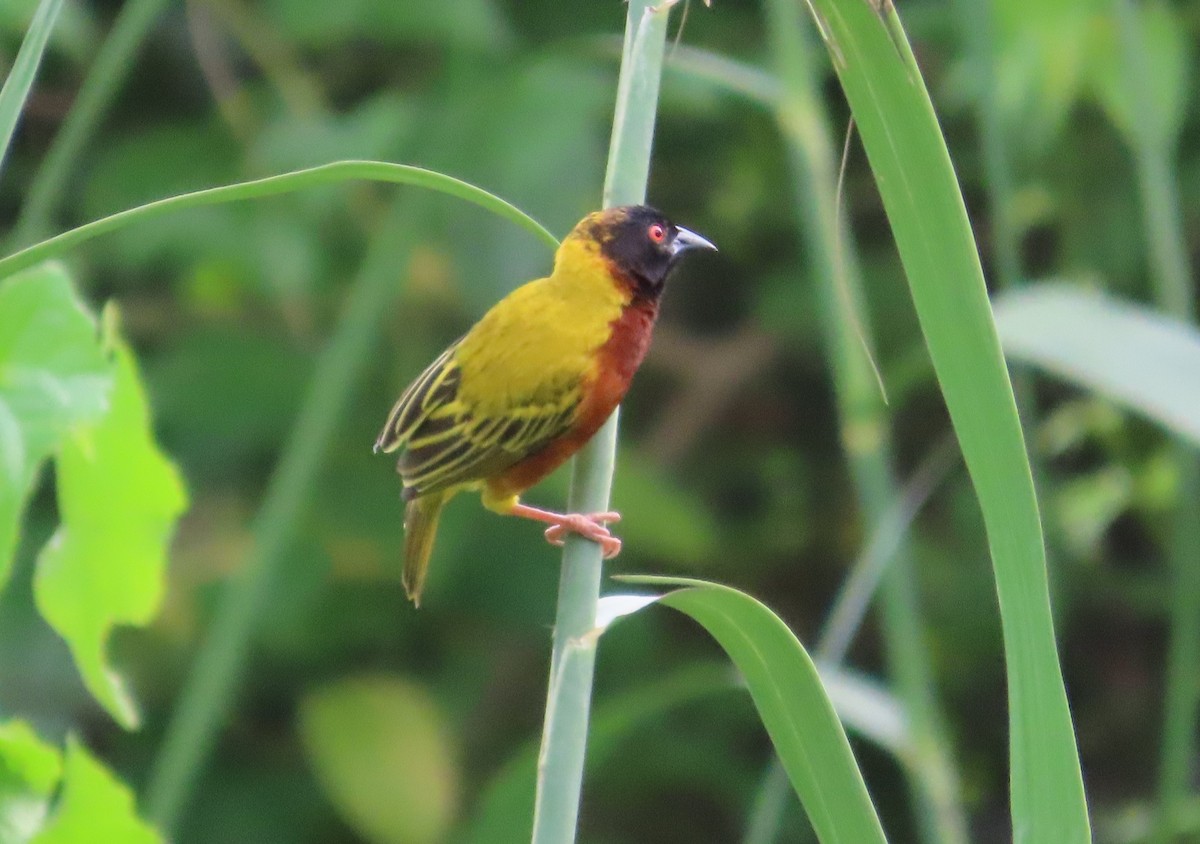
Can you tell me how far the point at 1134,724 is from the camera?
13.3 ft

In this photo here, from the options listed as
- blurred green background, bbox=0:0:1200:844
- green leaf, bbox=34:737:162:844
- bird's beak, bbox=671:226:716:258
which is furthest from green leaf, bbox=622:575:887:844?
blurred green background, bbox=0:0:1200:844

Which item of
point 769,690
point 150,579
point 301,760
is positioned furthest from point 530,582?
point 769,690

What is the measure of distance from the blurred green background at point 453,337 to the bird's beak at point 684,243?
0.47m

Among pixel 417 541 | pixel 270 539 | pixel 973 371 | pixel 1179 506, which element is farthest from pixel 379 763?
pixel 973 371

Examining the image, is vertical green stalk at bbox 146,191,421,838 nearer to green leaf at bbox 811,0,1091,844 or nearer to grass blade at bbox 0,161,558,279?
grass blade at bbox 0,161,558,279

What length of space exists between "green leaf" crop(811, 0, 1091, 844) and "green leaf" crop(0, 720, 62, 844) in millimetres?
677

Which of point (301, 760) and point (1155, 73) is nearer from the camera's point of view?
point (1155, 73)

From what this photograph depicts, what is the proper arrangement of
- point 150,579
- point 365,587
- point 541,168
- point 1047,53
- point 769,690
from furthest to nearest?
point 365,587, point 541,168, point 1047,53, point 150,579, point 769,690

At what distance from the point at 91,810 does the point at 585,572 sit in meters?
0.42

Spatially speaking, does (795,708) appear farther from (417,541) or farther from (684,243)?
(417,541)

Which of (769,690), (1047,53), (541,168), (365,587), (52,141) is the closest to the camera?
(769,690)

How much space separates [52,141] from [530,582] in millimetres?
1710

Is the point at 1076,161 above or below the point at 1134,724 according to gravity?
above

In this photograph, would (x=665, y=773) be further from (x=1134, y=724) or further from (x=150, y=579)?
(x=150, y=579)
